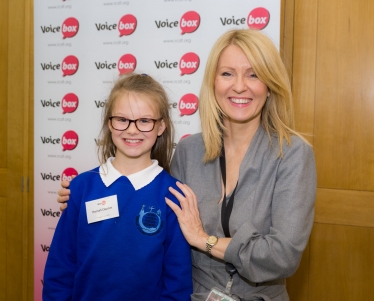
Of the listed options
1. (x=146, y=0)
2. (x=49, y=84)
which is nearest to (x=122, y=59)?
(x=146, y=0)

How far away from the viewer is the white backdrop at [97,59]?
2.82 m

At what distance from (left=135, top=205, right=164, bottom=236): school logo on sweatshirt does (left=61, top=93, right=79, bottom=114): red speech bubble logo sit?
176cm

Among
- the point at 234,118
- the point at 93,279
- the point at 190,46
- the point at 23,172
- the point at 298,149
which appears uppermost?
the point at 190,46

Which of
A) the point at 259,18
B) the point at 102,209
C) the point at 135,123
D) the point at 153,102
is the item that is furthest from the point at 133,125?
the point at 259,18

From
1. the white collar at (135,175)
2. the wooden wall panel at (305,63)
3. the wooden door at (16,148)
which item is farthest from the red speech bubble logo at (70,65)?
the white collar at (135,175)

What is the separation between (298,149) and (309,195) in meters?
0.18

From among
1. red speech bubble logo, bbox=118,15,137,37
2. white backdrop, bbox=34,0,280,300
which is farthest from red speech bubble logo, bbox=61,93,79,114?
red speech bubble logo, bbox=118,15,137,37

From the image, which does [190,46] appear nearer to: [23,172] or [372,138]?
[372,138]

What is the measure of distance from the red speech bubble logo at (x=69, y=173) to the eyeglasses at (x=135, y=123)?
1.61m

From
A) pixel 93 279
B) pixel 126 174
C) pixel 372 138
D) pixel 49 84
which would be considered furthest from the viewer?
pixel 49 84

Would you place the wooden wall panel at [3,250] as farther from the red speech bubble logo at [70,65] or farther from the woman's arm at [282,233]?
the woman's arm at [282,233]

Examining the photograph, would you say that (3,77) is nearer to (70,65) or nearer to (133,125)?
(70,65)

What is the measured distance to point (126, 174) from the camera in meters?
1.76

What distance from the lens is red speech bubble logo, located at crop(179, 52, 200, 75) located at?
9.36ft
